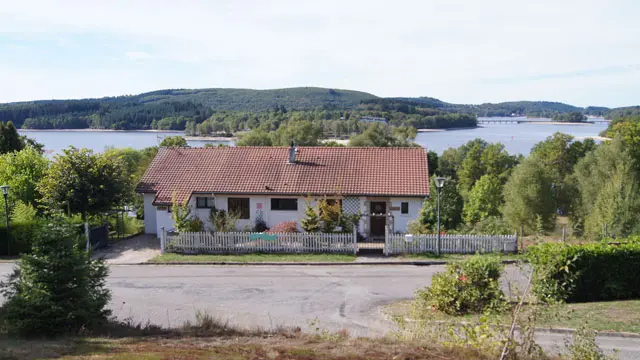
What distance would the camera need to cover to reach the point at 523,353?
29.3 feet

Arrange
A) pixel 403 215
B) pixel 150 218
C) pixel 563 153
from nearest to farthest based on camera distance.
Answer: pixel 403 215, pixel 150 218, pixel 563 153

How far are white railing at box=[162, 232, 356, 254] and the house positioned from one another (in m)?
2.25

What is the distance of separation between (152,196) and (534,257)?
1956 centimetres

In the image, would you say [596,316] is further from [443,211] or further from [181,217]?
[443,211]

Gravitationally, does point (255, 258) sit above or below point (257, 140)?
below

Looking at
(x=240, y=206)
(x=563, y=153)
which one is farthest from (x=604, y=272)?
(x=563, y=153)

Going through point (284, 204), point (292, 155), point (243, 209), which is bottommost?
point (243, 209)

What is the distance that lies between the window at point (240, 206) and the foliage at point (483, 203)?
21.6 metres

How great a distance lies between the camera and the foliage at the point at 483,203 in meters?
43.0

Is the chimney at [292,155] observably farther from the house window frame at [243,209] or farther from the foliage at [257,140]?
the foliage at [257,140]

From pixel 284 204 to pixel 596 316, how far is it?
15.9m

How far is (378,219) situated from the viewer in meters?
26.4

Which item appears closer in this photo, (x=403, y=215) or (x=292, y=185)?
(x=403, y=215)

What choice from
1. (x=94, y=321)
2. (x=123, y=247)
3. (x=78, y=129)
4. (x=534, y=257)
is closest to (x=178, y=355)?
(x=94, y=321)
